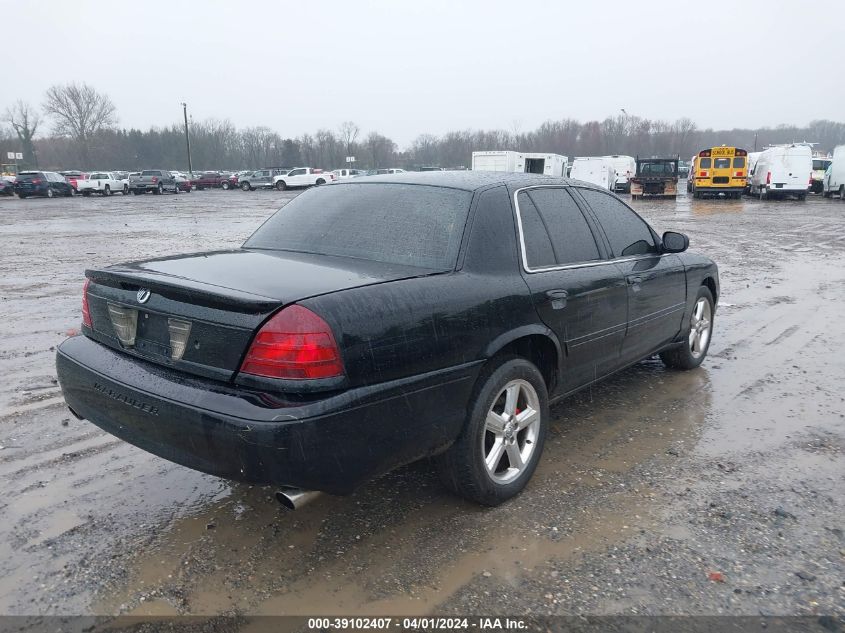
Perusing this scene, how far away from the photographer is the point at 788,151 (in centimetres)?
3089

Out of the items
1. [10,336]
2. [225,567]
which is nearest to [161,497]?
[225,567]

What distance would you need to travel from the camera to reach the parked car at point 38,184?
4044 cm

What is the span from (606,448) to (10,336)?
19.7 ft

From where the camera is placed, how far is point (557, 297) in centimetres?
361

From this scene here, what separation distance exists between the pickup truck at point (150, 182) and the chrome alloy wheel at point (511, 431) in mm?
48122

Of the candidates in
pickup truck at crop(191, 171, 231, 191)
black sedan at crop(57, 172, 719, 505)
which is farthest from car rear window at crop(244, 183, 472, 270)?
pickup truck at crop(191, 171, 231, 191)

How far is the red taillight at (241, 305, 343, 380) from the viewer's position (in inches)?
100

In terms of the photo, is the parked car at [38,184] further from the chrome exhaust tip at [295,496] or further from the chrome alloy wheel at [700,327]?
the chrome exhaust tip at [295,496]

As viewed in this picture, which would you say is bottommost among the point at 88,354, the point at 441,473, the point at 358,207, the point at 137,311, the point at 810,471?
the point at 810,471

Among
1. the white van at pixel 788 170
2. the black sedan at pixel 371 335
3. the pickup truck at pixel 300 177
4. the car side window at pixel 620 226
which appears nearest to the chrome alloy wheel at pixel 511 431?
the black sedan at pixel 371 335

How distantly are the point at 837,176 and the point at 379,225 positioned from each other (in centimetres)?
3583

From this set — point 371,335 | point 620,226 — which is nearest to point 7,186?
point 620,226

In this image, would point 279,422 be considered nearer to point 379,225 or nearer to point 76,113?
point 379,225

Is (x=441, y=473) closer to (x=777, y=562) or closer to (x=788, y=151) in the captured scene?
(x=777, y=562)
